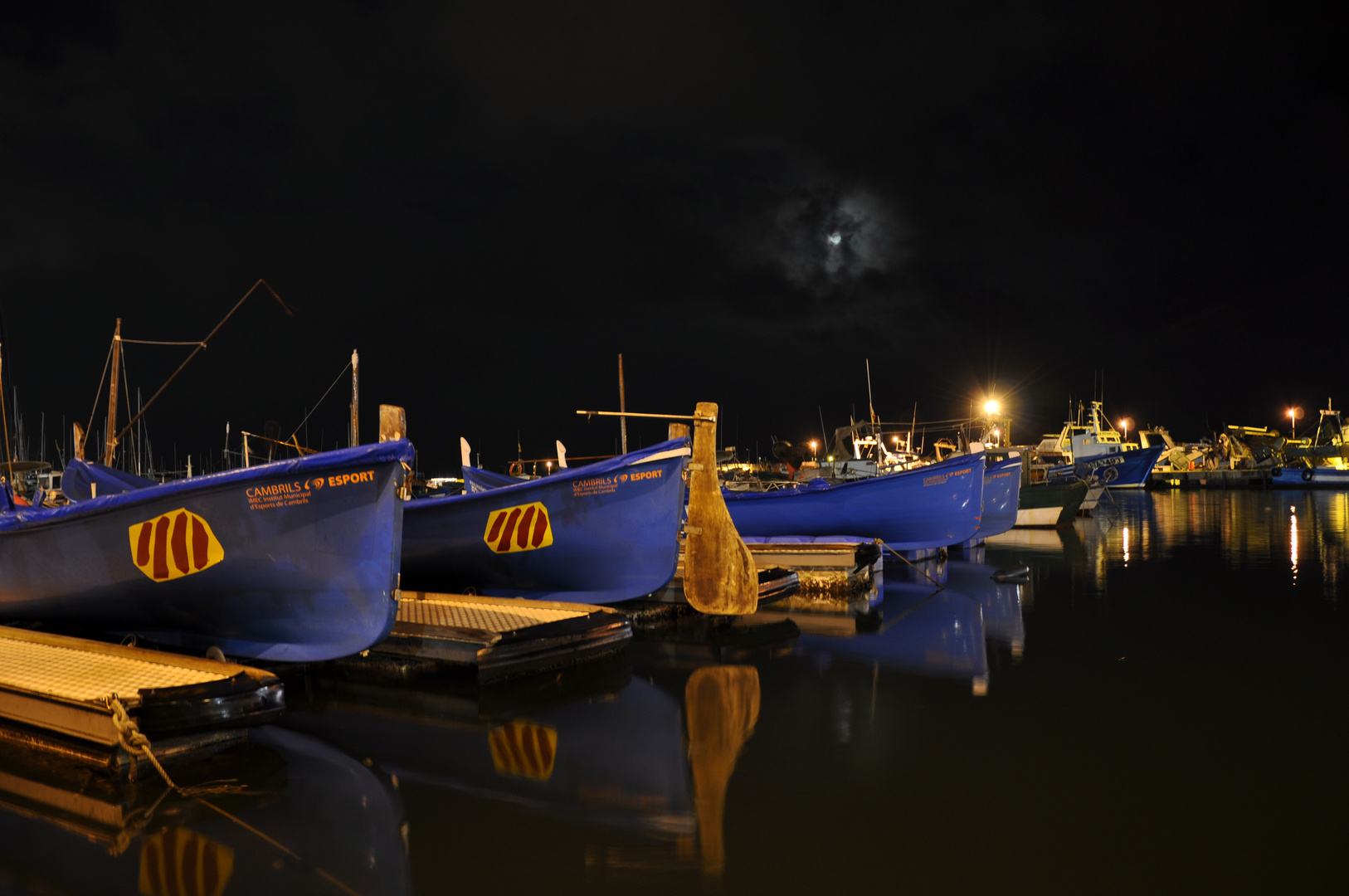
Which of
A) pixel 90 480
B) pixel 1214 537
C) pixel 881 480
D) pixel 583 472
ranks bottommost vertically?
pixel 1214 537

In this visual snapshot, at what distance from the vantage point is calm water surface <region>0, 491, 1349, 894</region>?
376cm

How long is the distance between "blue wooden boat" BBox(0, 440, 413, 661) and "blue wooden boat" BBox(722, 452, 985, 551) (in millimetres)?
10003

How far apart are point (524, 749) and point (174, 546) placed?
368 centimetres

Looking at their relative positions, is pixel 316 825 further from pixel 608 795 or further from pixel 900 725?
pixel 900 725

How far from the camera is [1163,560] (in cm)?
1598

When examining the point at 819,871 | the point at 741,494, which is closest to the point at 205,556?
the point at 819,871

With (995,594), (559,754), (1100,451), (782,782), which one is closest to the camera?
(782,782)

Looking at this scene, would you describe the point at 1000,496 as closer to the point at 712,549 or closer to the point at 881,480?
the point at 881,480

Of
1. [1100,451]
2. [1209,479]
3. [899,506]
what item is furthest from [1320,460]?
[899,506]

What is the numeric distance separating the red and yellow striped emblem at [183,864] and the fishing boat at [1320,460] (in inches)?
2537

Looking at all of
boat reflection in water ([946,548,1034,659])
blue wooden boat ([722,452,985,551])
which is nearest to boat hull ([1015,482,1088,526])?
boat reflection in water ([946,548,1034,659])

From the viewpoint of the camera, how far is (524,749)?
5.41m

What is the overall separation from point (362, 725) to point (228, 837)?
6.24 ft

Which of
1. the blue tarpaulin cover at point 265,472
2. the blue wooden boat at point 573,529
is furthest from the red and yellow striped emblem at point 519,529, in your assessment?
the blue tarpaulin cover at point 265,472
